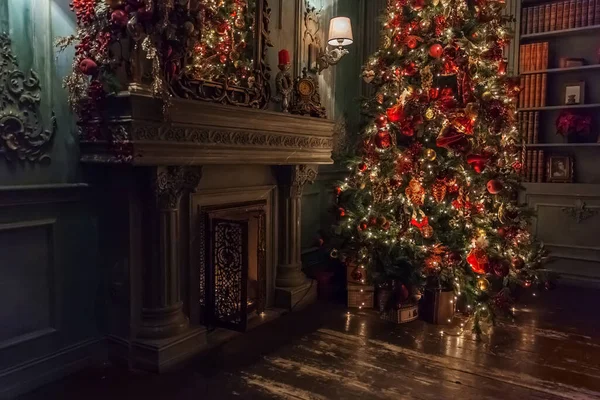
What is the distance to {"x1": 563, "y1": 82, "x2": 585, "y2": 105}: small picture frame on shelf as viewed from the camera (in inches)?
179

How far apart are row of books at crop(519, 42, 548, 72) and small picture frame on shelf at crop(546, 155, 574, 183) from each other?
876mm

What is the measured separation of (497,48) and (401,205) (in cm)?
136

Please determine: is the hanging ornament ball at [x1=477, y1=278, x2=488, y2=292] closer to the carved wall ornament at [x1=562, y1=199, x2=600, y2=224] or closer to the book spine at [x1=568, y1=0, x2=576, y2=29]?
the carved wall ornament at [x1=562, y1=199, x2=600, y2=224]

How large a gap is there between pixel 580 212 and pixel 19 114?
4.56 metres

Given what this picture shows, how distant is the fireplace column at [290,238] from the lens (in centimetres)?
369

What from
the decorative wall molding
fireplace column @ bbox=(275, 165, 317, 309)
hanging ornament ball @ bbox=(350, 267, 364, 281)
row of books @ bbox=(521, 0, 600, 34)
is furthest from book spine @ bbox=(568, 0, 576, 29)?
hanging ornament ball @ bbox=(350, 267, 364, 281)

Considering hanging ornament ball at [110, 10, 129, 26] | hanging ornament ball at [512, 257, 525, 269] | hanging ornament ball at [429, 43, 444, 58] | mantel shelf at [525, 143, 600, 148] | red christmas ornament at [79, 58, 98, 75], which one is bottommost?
hanging ornament ball at [512, 257, 525, 269]

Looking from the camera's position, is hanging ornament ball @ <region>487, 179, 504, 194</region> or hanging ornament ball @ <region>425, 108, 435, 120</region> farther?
hanging ornament ball @ <region>425, 108, 435, 120</region>

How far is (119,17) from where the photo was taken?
2.32 m

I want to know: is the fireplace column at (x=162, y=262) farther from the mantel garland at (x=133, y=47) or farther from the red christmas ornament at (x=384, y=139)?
the red christmas ornament at (x=384, y=139)

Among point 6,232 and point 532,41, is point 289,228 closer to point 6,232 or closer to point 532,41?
point 6,232

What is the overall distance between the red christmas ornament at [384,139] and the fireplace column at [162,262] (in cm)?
154

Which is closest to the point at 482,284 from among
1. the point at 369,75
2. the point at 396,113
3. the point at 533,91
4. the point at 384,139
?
the point at 384,139

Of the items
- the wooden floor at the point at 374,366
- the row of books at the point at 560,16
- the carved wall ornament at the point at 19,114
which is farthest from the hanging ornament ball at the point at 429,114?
the carved wall ornament at the point at 19,114
